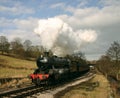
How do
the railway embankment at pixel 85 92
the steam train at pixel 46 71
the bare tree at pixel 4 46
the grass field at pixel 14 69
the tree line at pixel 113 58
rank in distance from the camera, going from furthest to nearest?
1. the bare tree at pixel 4 46
2. the tree line at pixel 113 58
3. the grass field at pixel 14 69
4. the steam train at pixel 46 71
5. the railway embankment at pixel 85 92

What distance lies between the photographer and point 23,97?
16719 mm

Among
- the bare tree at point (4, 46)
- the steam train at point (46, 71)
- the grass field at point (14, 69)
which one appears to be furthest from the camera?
the bare tree at point (4, 46)

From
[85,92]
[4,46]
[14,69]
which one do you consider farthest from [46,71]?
[4,46]

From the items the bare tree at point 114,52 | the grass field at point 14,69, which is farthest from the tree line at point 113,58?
the grass field at point 14,69

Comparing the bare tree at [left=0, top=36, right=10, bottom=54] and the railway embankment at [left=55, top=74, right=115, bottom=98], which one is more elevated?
the bare tree at [left=0, top=36, right=10, bottom=54]

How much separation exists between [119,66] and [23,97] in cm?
3776

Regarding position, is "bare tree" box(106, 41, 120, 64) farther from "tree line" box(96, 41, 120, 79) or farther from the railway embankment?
the railway embankment

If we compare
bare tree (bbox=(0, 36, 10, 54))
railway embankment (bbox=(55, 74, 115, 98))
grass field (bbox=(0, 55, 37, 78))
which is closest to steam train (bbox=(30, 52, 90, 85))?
railway embankment (bbox=(55, 74, 115, 98))

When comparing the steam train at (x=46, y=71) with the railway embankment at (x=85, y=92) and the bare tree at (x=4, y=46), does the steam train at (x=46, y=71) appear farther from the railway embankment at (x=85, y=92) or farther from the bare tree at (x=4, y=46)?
the bare tree at (x=4, y=46)

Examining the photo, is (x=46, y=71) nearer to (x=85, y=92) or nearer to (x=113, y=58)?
(x=85, y=92)

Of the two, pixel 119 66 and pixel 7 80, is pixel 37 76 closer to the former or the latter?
pixel 7 80

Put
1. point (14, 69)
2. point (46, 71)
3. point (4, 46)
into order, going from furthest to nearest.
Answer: point (4, 46), point (14, 69), point (46, 71)

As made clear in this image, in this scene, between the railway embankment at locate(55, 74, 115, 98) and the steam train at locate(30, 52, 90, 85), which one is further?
the steam train at locate(30, 52, 90, 85)

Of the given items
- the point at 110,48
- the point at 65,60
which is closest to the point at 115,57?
the point at 110,48
